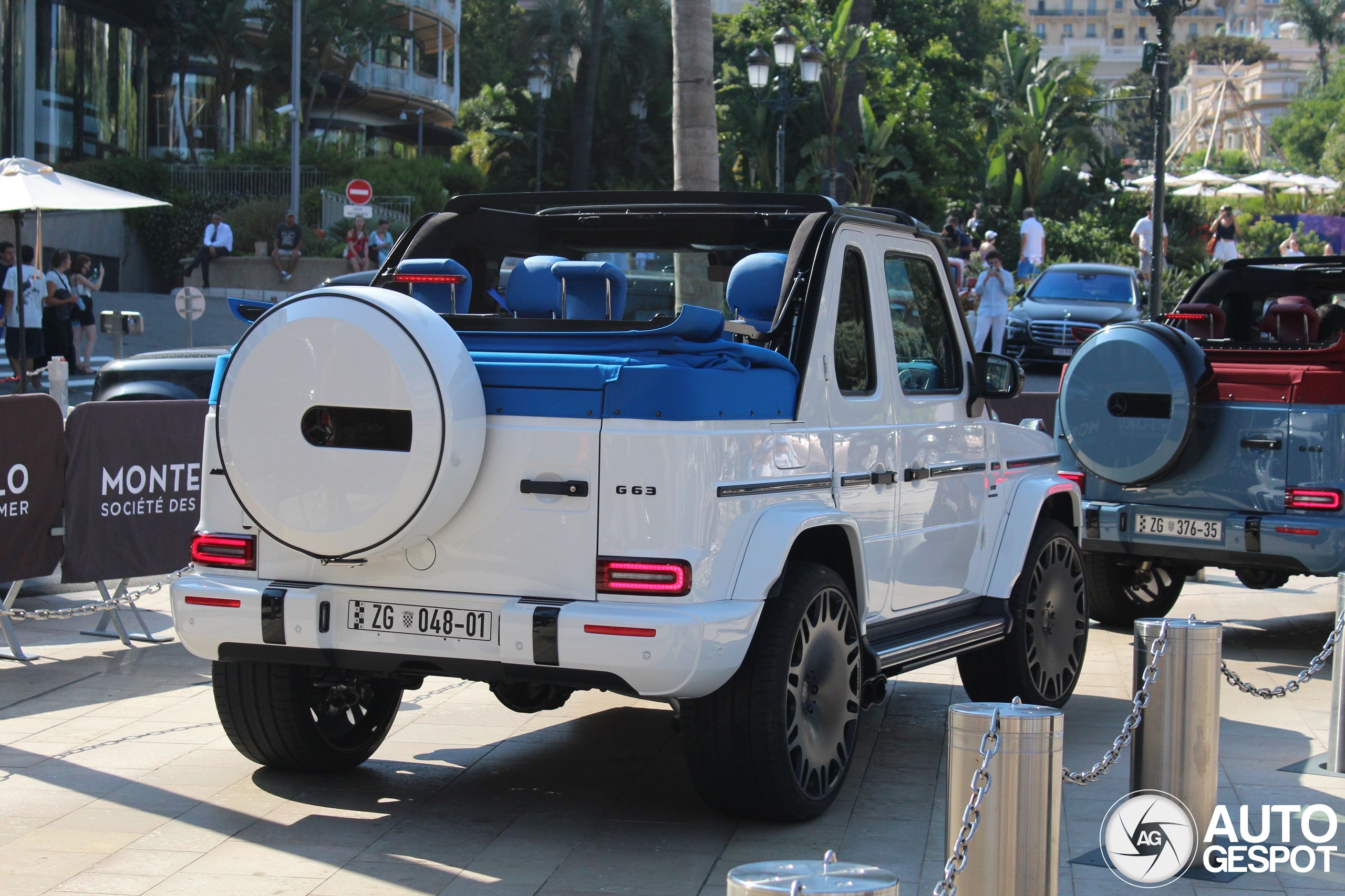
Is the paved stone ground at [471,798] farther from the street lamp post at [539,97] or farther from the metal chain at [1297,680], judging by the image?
the street lamp post at [539,97]

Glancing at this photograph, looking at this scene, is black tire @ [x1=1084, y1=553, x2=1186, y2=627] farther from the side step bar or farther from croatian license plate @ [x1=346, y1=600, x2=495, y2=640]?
croatian license plate @ [x1=346, y1=600, x2=495, y2=640]

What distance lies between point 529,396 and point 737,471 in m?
0.70

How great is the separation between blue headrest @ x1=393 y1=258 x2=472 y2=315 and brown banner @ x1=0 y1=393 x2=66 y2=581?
8.86 feet

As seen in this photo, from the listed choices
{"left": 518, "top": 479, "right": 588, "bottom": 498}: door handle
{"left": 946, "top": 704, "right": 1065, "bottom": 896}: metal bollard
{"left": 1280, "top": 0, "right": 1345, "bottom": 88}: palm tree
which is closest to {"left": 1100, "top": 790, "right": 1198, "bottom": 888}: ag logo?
{"left": 946, "top": 704, "right": 1065, "bottom": 896}: metal bollard

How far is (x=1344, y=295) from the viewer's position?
10.7 m

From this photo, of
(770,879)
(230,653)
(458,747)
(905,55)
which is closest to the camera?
(770,879)

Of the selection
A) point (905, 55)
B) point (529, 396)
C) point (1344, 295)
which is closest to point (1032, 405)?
point (1344, 295)

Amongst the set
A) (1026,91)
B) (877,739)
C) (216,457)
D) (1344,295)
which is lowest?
(877,739)

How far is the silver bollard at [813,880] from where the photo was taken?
282 cm

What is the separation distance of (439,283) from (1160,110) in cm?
1387

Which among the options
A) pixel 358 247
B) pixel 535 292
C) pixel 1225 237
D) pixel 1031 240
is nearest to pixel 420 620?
pixel 535 292

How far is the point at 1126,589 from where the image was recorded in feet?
32.2

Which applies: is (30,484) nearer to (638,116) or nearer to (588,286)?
(588,286)

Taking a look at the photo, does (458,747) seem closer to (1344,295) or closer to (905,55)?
(1344,295)
